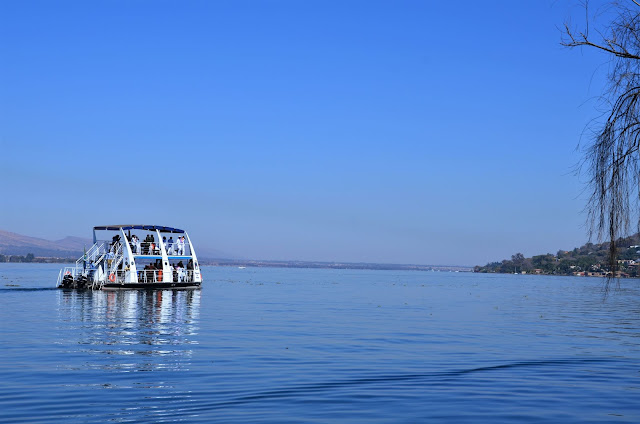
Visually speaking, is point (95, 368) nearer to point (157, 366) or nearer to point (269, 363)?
point (157, 366)

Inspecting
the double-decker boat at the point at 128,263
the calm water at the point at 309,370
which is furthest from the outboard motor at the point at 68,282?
the calm water at the point at 309,370

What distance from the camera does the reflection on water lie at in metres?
24.1

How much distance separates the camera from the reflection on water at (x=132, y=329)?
24.1 meters

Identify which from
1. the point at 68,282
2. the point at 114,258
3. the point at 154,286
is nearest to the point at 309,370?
the point at 154,286

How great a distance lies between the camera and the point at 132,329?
35.6m

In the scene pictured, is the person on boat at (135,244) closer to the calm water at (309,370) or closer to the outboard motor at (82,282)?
the outboard motor at (82,282)

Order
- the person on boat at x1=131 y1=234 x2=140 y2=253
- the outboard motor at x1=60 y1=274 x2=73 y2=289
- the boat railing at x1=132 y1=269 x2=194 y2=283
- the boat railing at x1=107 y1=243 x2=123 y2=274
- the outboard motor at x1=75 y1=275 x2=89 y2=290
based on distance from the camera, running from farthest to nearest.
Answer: the boat railing at x1=132 y1=269 x2=194 y2=283 → the outboard motor at x1=60 y1=274 x2=73 y2=289 → the person on boat at x1=131 y1=234 x2=140 y2=253 → the outboard motor at x1=75 y1=275 x2=89 y2=290 → the boat railing at x1=107 y1=243 x2=123 y2=274

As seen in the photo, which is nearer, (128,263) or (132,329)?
(132,329)

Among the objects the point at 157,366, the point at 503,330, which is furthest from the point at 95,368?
the point at 503,330

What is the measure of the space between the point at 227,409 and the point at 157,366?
727 centimetres

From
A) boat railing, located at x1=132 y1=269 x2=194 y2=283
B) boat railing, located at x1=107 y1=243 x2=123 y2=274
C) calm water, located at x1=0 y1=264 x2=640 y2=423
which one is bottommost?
calm water, located at x1=0 y1=264 x2=640 y2=423

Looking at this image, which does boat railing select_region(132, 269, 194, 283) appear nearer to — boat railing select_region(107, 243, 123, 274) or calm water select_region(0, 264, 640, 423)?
boat railing select_region(107, 243, 123, 274)

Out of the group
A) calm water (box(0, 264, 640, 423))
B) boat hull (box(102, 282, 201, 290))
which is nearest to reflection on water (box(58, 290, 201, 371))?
calm water (box(0, 264, 640, 423))

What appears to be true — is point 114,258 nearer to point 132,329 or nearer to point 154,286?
point 154,286
